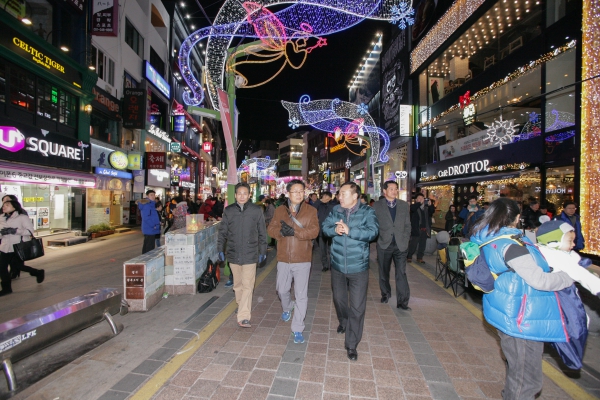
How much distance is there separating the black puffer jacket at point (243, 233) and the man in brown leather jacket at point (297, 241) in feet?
1.38

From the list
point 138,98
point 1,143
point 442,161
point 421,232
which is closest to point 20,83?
point 1,143

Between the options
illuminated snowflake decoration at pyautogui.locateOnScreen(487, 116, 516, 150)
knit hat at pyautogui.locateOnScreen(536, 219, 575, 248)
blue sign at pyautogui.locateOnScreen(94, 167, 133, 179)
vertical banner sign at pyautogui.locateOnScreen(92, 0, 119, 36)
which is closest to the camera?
knit hat at pyautogui.locateOnScreen(536, 219, 575, 248)

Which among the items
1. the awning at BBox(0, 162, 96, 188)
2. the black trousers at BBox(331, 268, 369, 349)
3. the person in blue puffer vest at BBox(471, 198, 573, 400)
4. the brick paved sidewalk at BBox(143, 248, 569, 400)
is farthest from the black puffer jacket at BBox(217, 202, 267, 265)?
the awning at BBox(0, 162, 96, 188)

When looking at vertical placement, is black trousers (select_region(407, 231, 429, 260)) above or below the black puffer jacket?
below

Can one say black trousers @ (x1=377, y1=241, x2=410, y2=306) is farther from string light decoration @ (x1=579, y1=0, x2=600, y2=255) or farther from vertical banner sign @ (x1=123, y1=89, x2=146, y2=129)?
vertical banner sign @ (x1=123, y1=89, x2=146, y2=129)

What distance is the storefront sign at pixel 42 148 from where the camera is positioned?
1034cm

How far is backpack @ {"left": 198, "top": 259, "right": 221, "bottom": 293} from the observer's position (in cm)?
582

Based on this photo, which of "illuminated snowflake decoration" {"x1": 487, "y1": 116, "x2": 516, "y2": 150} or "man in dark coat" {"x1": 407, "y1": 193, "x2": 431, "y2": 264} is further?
"illuminated snowflake decoration" {"x1": 487, "y1": 116, "x2": 516, "y2": 150}

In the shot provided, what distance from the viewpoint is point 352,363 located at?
3439mm

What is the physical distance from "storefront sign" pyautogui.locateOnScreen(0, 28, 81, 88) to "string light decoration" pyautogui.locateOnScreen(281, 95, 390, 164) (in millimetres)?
10022

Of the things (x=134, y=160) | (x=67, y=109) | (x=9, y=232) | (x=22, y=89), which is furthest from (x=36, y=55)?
(x=9, y=232)

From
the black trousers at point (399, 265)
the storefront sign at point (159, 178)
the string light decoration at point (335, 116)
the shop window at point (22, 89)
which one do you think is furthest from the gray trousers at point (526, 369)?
the storefront sign at point (159, 178)

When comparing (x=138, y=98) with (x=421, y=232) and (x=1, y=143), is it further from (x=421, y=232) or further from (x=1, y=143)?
(x=421, y=232)

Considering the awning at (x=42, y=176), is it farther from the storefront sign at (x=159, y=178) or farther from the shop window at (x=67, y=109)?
the storefront sign at (x=159, y=178)
